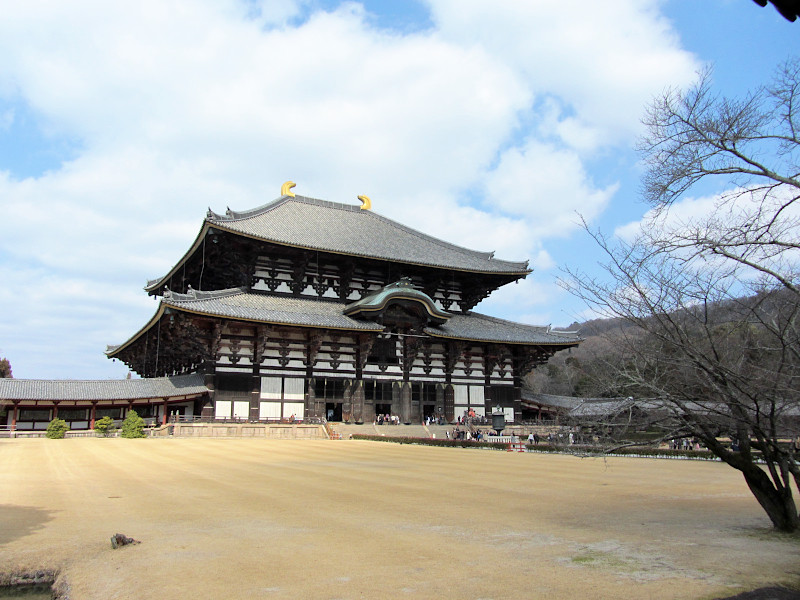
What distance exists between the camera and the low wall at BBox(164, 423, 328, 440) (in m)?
30.2

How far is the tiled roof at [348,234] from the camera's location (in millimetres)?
36906

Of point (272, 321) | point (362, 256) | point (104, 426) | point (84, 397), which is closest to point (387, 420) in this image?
point (272, 321)

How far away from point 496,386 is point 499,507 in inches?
1216

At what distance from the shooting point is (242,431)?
3017cm

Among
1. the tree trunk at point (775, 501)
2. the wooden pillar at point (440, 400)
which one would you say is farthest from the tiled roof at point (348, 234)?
the tree trunk at point (775, 501)

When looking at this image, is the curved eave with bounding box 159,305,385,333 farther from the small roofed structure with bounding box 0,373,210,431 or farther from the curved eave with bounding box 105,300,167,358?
the small roofed structure with bounding box 0,373,210,431

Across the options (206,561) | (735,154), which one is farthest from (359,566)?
(735,154)

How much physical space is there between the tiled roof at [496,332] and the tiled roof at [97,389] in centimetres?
1453

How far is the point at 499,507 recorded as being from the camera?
1034 cm

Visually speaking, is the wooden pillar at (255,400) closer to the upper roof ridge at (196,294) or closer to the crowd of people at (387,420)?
the upper roof ridge at (196,294)

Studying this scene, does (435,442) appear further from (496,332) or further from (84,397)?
(84,397)

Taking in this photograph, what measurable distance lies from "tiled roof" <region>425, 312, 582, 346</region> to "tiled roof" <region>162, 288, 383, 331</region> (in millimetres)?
5730

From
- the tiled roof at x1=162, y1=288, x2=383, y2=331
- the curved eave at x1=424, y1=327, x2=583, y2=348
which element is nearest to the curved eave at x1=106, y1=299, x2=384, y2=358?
the tiled roof at x1=162, y1=288, x2=383, y2=331

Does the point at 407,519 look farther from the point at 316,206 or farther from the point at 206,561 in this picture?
the point at 316,206
